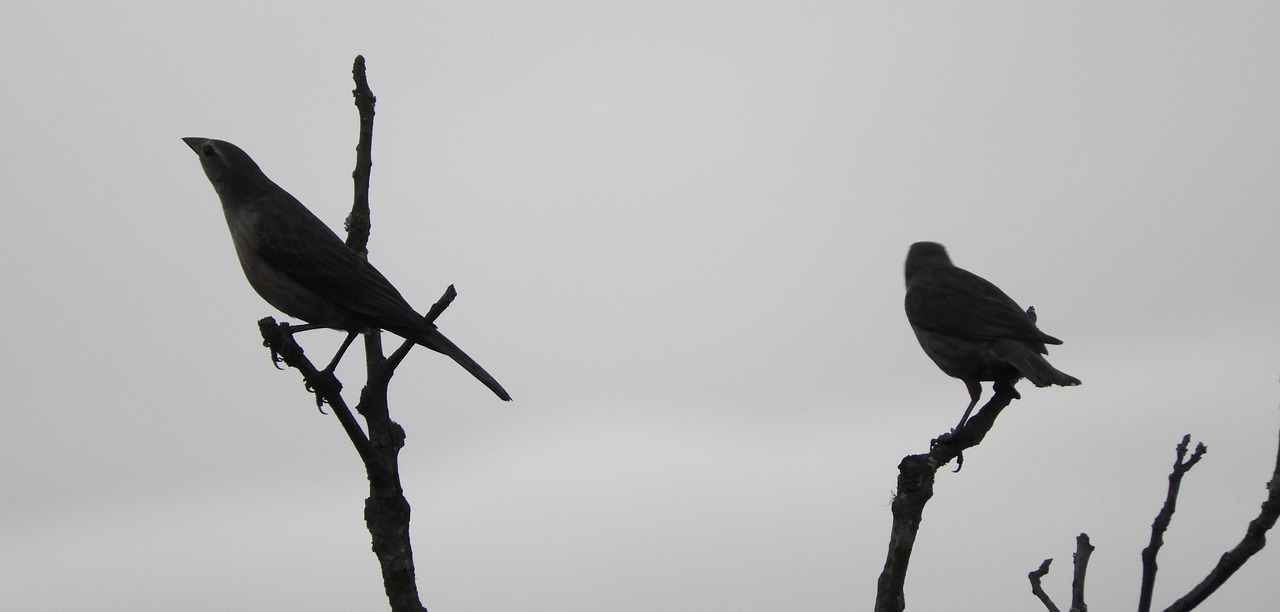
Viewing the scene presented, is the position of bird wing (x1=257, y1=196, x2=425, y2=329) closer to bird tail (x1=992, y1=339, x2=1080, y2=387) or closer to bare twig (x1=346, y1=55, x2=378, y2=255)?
bare twig (x1=346, y1=55, x2=378, y2=255)

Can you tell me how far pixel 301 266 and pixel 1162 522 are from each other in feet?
18.9

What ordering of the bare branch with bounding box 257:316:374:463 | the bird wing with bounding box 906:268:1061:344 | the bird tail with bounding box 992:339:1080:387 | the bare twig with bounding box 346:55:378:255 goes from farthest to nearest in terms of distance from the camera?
the bird wing with bounding box 906:268:1061:344 < the bird tail with bounding box 992:339:1080:387 < the bare twig with bounding box 346:55:378:255 < the bare branch with bounding box 257:316:374:463

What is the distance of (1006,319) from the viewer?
9.25m

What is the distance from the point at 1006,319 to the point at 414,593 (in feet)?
Answer: 19.5

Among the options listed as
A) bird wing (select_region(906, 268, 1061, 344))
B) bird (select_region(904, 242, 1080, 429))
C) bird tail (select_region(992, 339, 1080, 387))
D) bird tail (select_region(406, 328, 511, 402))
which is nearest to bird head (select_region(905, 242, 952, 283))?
bird wing (select_region(906, 268, 1061, 344))

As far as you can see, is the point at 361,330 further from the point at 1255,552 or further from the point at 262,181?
the point at 1255,552

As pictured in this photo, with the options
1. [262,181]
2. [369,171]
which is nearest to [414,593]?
[369,171]

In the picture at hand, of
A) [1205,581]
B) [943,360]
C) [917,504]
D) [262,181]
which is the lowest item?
[1205,581]

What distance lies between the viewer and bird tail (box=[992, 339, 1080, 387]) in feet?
27.0

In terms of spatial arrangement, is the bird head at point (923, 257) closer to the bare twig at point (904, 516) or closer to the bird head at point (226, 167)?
the bird head at point (226, 167)

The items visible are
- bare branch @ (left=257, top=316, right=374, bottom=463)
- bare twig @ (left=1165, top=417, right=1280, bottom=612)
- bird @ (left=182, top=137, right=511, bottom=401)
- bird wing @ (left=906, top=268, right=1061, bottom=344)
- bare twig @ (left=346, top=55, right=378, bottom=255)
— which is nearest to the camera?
bare twig @ (left=1165, top=417, right=1280, bottom=612)

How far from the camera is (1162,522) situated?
12.4 feet

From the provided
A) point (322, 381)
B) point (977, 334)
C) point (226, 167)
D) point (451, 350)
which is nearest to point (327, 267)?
point (451, 350)

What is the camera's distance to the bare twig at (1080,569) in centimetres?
405
